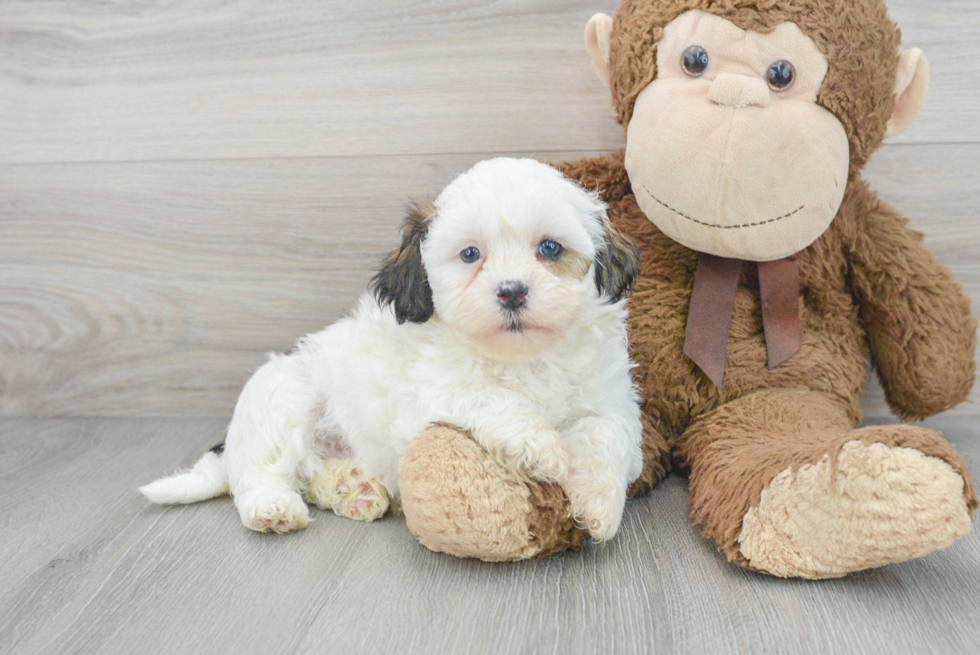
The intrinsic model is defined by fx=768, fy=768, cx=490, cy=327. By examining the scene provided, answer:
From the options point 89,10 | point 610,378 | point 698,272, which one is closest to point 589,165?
point 698,272

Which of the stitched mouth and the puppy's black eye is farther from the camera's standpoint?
the stitched mouth

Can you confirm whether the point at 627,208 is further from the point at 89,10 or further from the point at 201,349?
the point at 89,10

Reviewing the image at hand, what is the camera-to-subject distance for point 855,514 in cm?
111

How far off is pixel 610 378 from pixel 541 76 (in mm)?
904

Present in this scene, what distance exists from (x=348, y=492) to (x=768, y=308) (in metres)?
0.95

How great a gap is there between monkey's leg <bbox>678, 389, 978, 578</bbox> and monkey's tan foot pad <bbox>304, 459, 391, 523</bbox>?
0.62 metres

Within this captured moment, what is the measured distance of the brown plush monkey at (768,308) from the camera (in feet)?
3.80

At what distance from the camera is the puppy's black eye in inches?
50.6

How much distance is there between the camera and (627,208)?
1.71 metres

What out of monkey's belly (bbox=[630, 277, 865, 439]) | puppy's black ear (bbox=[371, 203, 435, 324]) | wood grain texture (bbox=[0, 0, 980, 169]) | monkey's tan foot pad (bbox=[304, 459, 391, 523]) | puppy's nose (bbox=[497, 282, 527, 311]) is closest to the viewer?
puppy's nose (bbox=[497, 282, 527, 311])

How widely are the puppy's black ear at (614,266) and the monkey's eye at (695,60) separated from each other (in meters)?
0.36

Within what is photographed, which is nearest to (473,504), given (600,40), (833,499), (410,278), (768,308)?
(410,278)

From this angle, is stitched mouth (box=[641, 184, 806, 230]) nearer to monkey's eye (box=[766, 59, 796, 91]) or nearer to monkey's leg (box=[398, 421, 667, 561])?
monkey's eye (box=[766, 59, 796, 91])

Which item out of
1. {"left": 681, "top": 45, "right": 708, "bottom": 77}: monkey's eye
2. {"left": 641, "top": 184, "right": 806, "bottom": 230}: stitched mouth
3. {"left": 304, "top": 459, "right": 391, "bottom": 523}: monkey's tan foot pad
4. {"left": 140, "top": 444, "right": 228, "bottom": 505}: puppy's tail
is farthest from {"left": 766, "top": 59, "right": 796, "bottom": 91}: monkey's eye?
{"left": 140, "top": 444, "right": 228, "bottom": 505}: puppy's tail
